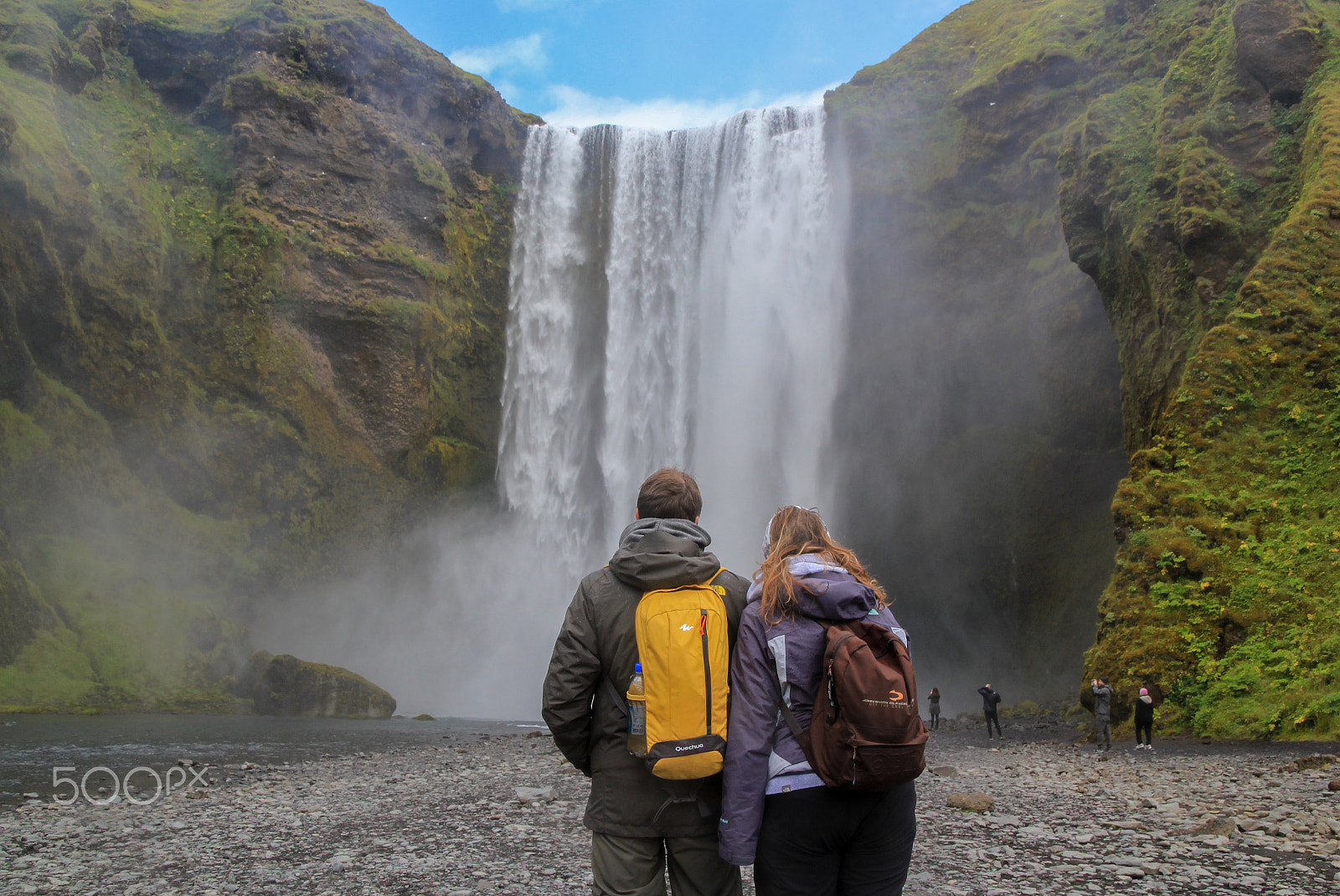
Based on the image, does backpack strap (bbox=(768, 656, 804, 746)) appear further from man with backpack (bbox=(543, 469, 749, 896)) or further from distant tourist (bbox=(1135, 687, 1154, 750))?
distant tourist (bbox=(1135, 687, 1154, 750))

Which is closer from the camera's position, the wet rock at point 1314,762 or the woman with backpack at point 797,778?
the woman with backpack at point 797,778

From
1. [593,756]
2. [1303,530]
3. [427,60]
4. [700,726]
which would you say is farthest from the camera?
[427,60]

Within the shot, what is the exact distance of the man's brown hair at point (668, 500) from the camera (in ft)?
9.94

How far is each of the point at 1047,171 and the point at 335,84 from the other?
24809 mm

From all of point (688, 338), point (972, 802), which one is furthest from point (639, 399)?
point (972, 802)

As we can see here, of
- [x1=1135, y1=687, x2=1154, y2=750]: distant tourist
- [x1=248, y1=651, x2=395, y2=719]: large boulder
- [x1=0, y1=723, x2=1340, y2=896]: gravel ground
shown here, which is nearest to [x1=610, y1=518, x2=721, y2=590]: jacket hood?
[x1=0, y1=723, x2=1340, y2=896]: gravel ground

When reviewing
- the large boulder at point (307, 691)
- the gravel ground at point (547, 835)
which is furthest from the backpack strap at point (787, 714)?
the large boulder at point (307, 691)

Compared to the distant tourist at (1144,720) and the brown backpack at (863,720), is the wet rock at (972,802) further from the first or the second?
the brown backpack at (863,720)

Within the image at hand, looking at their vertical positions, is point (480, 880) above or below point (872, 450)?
below

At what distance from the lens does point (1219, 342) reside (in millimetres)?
15320

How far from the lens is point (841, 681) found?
2.50 meters

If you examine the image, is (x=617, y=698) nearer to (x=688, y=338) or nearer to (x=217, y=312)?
(x=688, y=338)

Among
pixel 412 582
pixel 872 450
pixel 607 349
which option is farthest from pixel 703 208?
pixel 412 582

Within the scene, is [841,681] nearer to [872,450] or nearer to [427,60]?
[872,450]
